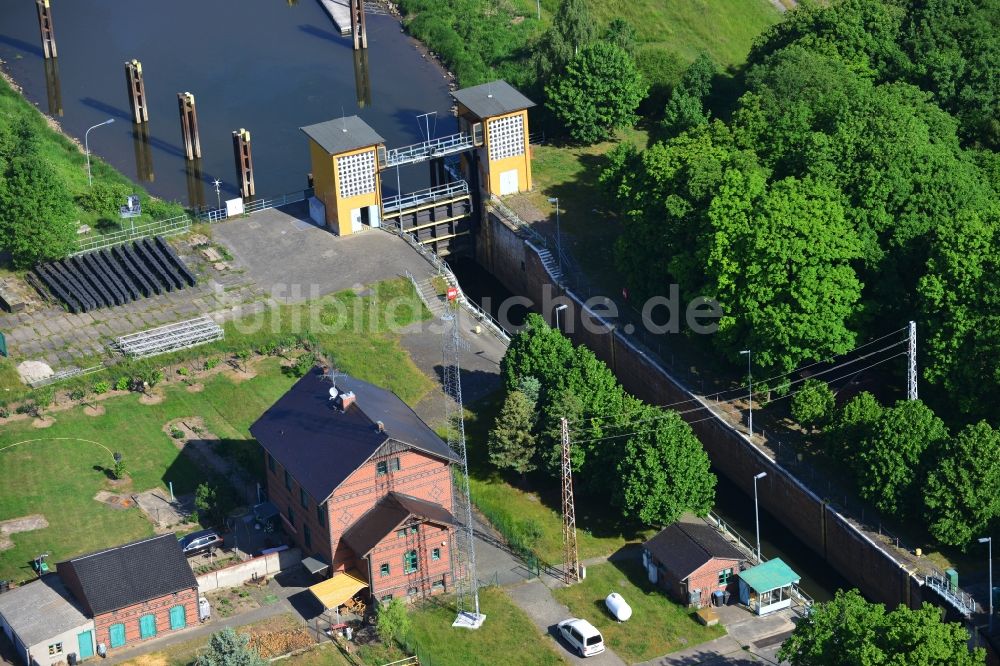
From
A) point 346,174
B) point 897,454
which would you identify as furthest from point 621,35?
point 897,454

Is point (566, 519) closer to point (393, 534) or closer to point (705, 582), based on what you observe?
point (705, 582)

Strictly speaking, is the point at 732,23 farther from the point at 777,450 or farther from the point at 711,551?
the point at 711,551

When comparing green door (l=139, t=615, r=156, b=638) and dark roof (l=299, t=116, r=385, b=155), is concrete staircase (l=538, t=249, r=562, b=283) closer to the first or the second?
dark roof (l=299, t=116, r=385, b=155)

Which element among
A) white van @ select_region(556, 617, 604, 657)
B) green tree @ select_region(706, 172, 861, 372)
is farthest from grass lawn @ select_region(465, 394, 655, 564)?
green tree @ select_region(706, 172, 861, 372)

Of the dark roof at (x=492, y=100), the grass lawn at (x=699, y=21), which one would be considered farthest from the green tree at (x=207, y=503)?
the grass lawn at (x=699, y=21)

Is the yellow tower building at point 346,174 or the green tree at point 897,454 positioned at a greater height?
the yellow tower building at point 346,174

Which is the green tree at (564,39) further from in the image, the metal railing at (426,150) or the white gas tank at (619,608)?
the white gas tank at (619,608)

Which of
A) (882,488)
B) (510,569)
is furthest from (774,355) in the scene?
(510,569)
